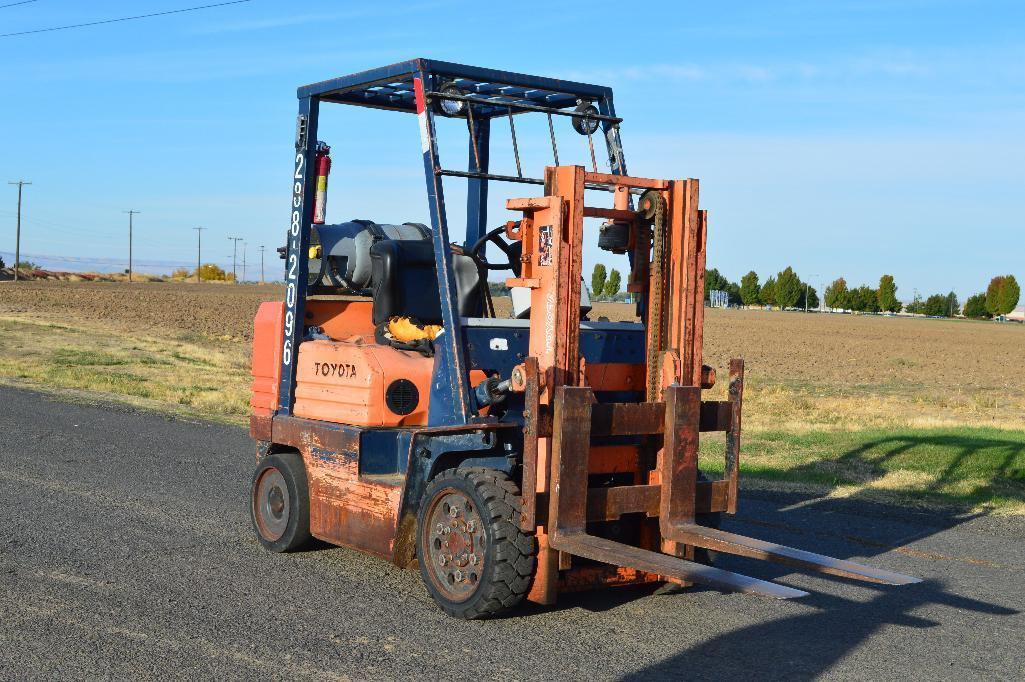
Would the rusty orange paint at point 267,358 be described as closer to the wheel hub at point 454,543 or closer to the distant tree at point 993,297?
the wheel hub at point 454,543

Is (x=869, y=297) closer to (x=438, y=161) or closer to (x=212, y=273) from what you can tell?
(x=212, y=273)

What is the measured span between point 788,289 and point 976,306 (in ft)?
91.9

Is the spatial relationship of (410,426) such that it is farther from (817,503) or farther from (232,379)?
(232,379)

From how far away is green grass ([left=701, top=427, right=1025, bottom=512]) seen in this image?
1173 centimetres

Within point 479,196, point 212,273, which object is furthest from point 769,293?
point 479,196

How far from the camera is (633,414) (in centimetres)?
662

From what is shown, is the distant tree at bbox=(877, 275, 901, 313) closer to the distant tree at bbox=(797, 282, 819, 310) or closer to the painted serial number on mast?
the distant tree at bbox=(797, 282, 819, 310)

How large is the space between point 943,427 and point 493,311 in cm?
1076

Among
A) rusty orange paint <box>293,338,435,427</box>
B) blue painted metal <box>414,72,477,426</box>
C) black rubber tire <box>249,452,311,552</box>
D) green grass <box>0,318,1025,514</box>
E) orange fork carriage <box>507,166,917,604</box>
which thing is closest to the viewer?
orange fork carriage <box>507,166,917,604</box>

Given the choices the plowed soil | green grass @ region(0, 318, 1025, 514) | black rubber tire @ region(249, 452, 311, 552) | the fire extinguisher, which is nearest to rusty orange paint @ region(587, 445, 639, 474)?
black rubber tire @ region(249, 452, 311, 552)

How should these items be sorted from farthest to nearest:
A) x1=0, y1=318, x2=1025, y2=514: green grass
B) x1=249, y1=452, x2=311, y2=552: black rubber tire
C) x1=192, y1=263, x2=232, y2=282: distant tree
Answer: x1=192, y1=263, x2=232, y2=282: distant tree < x1=0, y1=318, x2=1025, y2=514: green grass < x1=249, y1=452, x2=311, y2=552: black rubber tire

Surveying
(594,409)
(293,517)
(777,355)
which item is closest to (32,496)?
(293,517)

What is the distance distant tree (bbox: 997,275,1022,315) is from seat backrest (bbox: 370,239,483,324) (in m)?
193

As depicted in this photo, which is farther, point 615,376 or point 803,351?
point 803,351
